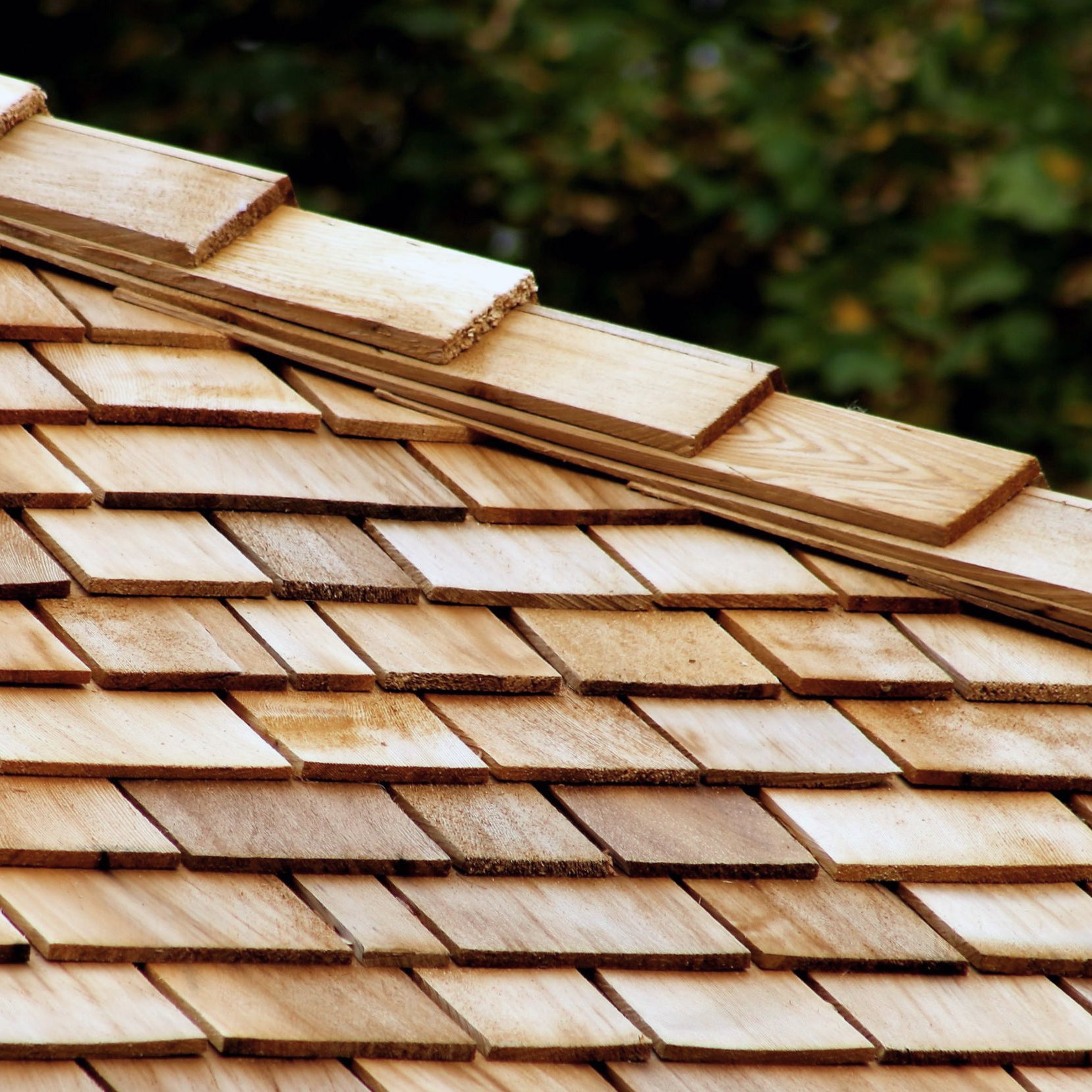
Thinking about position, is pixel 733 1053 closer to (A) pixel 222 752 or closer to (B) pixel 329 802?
(B) pixel 329 802

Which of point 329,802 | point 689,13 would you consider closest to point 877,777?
point 329,802

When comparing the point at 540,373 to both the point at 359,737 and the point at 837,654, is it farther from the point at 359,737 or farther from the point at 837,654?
the point at 359,737

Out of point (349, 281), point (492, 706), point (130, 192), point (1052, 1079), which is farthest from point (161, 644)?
point (1052, 1079)

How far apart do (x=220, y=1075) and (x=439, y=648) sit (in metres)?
0.58

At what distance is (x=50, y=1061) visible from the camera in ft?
4.18

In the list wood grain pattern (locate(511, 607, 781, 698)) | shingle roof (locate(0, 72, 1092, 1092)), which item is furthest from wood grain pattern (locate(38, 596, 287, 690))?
wood grain pattern (locate(511, 607, 781, 698))

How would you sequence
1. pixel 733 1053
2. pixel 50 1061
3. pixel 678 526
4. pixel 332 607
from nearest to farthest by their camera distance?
pixel 50 1061, pixel 733 1053, pixel 332 607, pixel 678 526

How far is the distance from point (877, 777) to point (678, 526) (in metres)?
0.44

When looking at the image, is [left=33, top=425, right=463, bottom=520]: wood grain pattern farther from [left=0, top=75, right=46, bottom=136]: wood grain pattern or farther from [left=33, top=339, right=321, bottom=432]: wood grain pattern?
[left=0, top=75, right=46, bottom=136]: wood grain pattern

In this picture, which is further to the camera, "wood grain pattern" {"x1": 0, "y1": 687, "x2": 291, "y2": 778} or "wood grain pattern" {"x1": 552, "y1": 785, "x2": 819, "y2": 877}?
"wood grain pattern" {"x1": 552, "y1": 785, "x2": 819, "y2": 877}

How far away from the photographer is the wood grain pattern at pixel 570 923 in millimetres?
1509

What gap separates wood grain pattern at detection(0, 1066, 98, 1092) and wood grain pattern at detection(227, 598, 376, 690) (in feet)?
1.63

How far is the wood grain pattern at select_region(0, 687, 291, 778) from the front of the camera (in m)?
1.49

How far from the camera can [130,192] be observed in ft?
7.13
